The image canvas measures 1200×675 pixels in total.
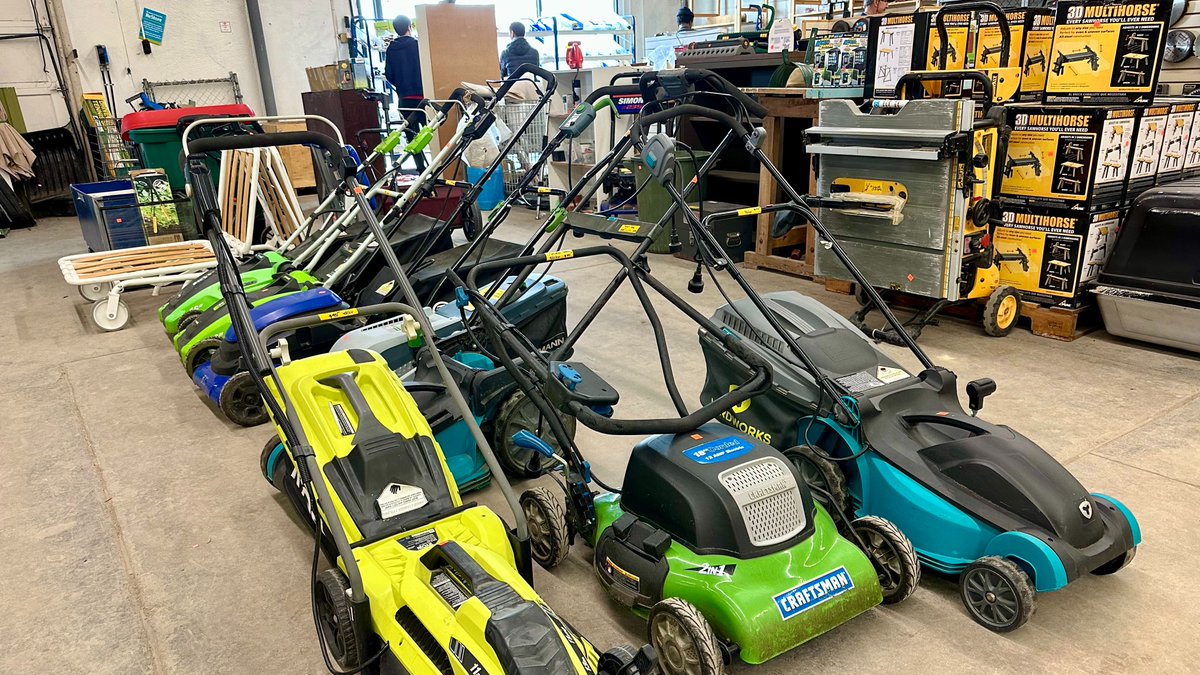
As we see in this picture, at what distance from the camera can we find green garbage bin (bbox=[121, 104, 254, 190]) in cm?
641

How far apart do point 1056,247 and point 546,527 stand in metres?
3.37

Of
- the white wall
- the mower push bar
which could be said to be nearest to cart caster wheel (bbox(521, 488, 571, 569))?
the mower push bar

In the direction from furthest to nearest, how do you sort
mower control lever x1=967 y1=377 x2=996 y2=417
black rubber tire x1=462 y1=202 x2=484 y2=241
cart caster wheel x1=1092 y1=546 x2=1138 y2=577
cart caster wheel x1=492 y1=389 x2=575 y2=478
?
black rubber tire x1=462 y1=202 x2=484 y2=241 < cart caster wheel x1=492 y1=389 x2=575 y2=478 < mower control lever x1=967 y1=377 x2=996 y2=417 < cart caster wheel x1=1092 y1=546 x2=1138 y2=577

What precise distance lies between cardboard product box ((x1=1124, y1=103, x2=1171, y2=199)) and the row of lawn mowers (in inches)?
96.5

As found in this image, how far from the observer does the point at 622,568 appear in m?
2.08

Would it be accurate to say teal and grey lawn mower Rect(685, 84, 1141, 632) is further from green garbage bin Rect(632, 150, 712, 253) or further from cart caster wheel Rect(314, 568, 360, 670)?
green garbage bin Rect(632, 150, 712, 253)

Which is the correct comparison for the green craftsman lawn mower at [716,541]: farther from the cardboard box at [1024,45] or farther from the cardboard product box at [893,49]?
the cardboard box at [1024,45]

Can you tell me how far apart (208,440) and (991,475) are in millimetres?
3043

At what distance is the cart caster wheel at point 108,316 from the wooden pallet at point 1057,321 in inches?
213

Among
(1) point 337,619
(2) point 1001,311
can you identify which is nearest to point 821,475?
(1) point 337,619

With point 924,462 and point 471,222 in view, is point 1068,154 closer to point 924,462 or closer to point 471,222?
point 924,462

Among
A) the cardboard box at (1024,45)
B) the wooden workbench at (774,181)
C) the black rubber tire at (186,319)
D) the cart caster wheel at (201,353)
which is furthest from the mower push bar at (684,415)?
the wooden workbench at (774,181)

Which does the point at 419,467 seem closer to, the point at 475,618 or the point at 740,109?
the point at 475,618

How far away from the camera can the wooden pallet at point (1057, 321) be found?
4.34 metres
